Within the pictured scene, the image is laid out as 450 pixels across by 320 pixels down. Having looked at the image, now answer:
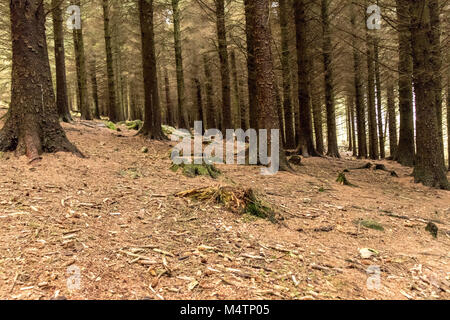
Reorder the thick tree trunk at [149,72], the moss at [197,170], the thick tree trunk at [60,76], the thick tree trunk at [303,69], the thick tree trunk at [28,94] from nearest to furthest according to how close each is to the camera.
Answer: the thick tree trunk at [28,94] → the moss at [197,170] → the thick tree trunk at [149,72] → the thick tree trunk at [60,76] → the thick tree trunk at [303,69]

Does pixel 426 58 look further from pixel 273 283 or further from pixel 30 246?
pixel 30 246

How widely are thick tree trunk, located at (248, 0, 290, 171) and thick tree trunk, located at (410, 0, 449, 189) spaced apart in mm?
3877

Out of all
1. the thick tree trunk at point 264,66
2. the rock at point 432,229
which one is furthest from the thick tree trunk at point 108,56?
the rock at point 432,229

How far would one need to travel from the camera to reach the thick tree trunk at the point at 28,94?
206 inches

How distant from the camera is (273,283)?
2.59 meters

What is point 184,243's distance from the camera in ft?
10.3

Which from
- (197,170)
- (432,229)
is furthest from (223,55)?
(432,229)

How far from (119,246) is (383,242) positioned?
3389mm

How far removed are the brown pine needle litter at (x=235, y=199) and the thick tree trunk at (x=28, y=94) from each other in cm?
298

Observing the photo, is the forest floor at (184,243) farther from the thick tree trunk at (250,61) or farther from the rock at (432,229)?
the thick tree trunk at (250,61)

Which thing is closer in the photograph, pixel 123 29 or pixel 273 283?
pixel 273 283

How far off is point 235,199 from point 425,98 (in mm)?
6642

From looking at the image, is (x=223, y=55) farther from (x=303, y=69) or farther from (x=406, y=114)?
(x=406, y=114)
